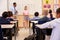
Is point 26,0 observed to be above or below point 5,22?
above

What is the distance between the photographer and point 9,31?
5746 millimetres

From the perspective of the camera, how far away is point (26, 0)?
12.3 meters

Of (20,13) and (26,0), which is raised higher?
(26,0)

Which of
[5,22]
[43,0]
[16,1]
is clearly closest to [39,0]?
[43,0]

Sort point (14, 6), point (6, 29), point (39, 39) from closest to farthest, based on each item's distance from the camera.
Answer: point (6, 29) < point (39, 39) < point (14, 6)

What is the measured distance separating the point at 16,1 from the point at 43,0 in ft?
5.46

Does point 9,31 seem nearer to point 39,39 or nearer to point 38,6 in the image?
point 39,39

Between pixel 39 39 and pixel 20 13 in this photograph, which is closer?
pixel 39 39

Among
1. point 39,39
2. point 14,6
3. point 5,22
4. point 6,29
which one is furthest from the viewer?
point 14,6

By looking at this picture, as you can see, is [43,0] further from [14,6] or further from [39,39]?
[39,39]

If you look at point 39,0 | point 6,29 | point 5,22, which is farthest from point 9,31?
point 39,0

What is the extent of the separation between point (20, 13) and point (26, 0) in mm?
880

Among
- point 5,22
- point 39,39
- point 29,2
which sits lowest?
point 39,39

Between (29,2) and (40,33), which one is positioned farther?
(29,2)
